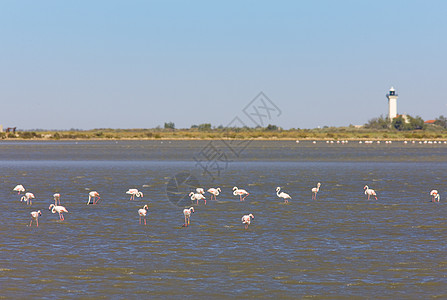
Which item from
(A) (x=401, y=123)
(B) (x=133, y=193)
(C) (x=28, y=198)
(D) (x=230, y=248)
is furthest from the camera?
(A) (x=401, y=123)

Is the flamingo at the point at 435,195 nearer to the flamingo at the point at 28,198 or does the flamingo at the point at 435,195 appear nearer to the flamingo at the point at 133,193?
the flamingo at the point at 133,193

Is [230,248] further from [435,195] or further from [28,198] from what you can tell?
[435,195]

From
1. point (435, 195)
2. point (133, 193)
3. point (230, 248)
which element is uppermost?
point (133, 193)

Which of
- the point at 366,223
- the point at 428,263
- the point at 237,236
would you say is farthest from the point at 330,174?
the point at 428,263

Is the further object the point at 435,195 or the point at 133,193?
the point at 133,193

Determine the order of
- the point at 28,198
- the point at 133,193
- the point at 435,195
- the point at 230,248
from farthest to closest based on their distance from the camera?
the point at 133,193 < the point at 435,195 < the point at 28,198 < the point at 230,248

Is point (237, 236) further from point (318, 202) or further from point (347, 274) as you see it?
point (318, 202)

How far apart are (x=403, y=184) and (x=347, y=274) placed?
22334 mm

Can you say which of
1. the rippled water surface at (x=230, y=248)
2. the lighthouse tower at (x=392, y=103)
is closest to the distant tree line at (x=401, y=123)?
the lighthouse tower at (x=392, y=103)

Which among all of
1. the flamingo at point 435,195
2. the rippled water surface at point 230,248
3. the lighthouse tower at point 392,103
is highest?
the lighthouse tower at point 392,103

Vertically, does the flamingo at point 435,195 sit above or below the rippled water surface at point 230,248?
above

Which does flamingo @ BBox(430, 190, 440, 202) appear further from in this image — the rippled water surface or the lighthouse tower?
the lighthouse tower

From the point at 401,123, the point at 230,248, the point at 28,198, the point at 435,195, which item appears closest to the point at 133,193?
the point at 28,198

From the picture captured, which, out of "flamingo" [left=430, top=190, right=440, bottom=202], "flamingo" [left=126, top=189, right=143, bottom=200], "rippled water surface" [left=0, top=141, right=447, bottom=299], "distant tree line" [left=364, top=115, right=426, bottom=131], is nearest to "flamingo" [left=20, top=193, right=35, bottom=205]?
"rippled water surface" [left=0, top=141, right=447, bottom=299]
